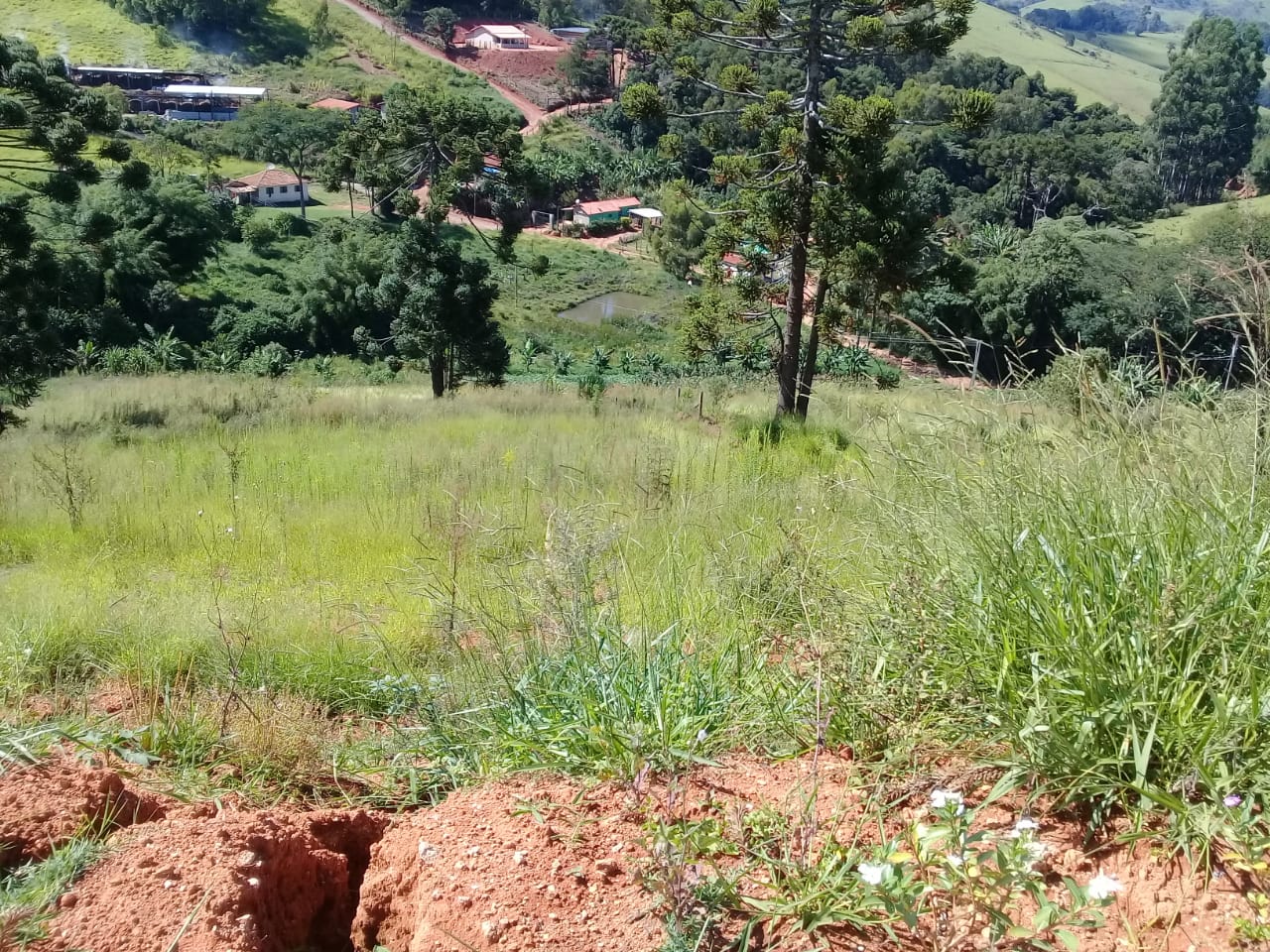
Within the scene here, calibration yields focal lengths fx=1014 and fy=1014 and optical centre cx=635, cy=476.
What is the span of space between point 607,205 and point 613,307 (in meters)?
18.3

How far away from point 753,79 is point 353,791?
11.7 metres

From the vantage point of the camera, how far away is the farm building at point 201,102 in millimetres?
83250

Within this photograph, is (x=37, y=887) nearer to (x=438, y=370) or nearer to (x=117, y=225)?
(x=438, y=370)

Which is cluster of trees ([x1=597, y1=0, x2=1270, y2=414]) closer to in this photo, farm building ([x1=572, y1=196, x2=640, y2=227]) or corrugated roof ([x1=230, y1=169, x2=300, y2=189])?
farm building ([x1=572, y1=196, x2=640, y2=227])

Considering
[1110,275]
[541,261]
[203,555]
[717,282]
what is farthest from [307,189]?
[203,555]

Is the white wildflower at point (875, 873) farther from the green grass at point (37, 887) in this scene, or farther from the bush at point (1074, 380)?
the bush at point (1074, 380)

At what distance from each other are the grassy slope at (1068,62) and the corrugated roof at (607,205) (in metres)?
66.1

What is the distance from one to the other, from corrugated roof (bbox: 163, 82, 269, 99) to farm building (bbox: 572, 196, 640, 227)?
34156mm

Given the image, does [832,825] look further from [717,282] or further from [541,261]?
[541,261]

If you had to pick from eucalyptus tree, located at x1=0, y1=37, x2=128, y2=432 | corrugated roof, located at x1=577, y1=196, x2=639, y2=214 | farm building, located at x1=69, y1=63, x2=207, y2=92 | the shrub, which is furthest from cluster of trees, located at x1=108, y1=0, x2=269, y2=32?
eucalyptus tree, located at x1=0, y1=37, x2=128, y2=432

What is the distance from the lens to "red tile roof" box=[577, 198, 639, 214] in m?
71.6

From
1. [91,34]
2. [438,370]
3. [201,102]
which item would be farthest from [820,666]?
[91,34]

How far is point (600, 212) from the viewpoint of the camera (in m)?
71.4

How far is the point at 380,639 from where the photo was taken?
3.97 metres
